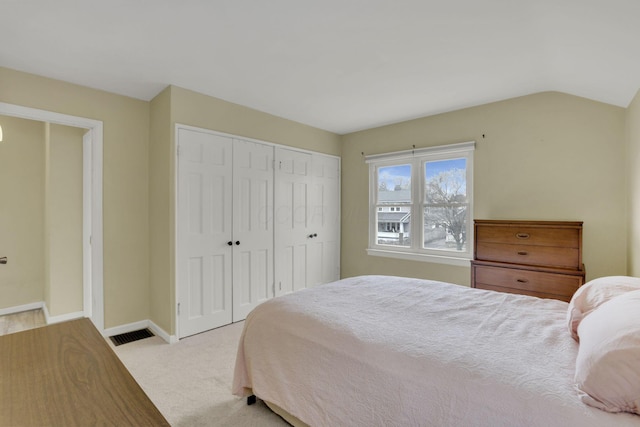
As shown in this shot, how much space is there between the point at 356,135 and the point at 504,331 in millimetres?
3587

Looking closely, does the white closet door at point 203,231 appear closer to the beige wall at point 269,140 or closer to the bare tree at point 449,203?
the beige wall at point 269,140

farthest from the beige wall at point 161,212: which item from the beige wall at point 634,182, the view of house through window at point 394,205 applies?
the beige wall at point 634,182

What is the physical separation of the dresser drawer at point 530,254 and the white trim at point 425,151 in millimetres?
1175

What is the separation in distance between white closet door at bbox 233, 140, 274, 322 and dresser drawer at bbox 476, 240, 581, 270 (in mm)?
2298

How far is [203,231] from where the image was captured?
3184mm

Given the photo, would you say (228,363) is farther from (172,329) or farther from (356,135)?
(356,135)

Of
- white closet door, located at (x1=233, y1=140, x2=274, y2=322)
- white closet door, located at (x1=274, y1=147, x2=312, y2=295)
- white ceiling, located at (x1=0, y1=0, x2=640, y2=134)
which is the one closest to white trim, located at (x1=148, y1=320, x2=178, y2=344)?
white closet door, located at (x1=233, y1=140, x2=274, y2=322)

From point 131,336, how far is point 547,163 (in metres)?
4.46

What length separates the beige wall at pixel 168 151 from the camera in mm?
2979

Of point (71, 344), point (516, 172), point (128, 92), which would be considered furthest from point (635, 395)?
point (128, 92)

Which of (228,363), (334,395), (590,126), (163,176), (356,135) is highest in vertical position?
(356,135)

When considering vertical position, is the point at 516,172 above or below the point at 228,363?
above

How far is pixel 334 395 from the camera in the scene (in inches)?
56.2

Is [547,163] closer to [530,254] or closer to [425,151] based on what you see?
[530,254]
